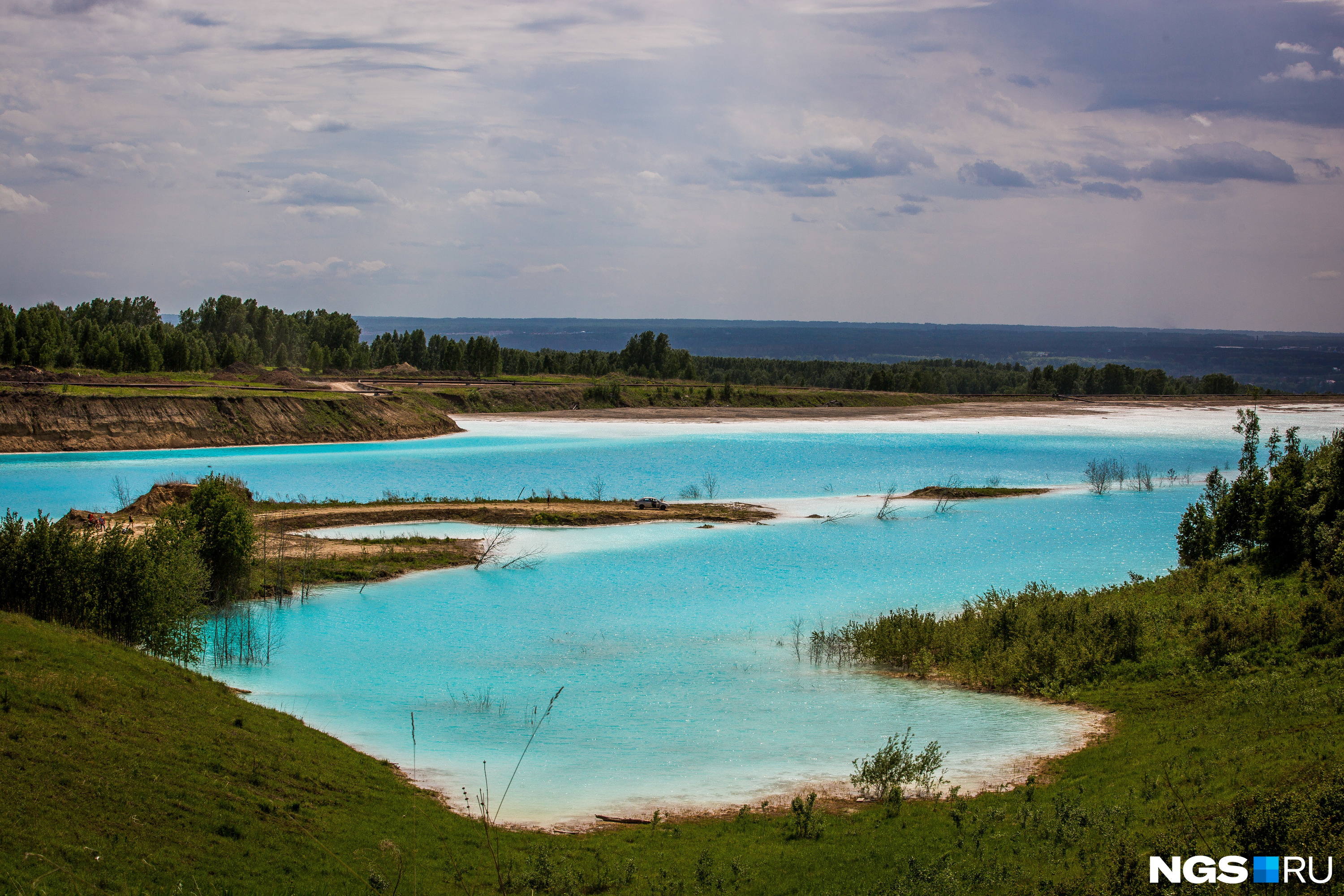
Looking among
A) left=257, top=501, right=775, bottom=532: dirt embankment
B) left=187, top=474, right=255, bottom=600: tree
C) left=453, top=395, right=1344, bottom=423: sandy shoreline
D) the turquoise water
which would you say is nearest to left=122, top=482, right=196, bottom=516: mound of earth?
left=257, top=501, right=775, bottom=532: dirt embankment

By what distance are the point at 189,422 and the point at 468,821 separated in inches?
2452

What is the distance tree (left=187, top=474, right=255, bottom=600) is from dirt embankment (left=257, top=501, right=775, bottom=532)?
8.27m

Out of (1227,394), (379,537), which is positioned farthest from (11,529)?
(1227,394)

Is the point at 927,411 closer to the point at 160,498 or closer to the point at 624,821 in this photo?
the point at 160,498

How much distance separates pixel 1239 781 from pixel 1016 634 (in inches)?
416

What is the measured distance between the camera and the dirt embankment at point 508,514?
37.3 m

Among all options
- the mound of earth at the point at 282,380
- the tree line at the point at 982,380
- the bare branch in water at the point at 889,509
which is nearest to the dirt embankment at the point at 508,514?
the bare branch in water at the point at 889,509

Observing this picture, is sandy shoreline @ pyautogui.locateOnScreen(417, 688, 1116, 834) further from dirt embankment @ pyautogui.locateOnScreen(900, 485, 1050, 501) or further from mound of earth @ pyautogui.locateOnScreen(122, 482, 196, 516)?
dirt embankment @ pyautogui.locateOnScreen(900, 485, 1050, 501)

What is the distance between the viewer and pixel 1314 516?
864 inches

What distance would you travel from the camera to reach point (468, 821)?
42.9 ft

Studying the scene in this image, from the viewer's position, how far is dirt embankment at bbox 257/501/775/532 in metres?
37.3

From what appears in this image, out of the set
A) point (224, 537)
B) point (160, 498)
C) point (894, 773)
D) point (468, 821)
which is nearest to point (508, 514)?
point (160, 498)

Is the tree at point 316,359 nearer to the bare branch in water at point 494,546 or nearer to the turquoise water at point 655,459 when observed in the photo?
the turquoise water at point 655,459

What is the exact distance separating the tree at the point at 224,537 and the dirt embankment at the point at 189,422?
42.6m
